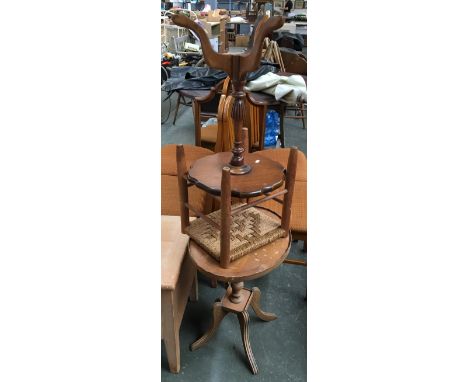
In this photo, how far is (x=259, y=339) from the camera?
150cm

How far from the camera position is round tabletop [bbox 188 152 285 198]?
92cm

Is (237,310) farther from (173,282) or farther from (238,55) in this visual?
(238,55)

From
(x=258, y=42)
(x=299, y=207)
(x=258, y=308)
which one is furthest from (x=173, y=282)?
(x=258, y=42)

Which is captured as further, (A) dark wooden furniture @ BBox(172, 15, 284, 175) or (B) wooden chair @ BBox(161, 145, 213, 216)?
(B) wooden chair @ BBox(161, 145, 213, 216)

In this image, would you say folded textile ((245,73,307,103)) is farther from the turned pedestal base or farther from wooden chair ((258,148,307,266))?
the turned pedestal base

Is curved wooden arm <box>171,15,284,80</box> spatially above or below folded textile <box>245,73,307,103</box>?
below

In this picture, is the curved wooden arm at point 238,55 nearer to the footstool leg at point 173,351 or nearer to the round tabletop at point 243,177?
the round tabletop at point 243,177

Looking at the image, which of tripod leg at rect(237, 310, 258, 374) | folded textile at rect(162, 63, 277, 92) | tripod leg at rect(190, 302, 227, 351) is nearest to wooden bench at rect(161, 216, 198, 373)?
A: tripod leg at rect(190, 302, 227, 351)

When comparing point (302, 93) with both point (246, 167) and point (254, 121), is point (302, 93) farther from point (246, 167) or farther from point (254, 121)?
point (246, 167)

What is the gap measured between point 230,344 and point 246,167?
87 cm

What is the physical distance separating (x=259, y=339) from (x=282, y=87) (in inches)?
61.3

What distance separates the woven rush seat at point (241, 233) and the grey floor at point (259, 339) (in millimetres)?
581

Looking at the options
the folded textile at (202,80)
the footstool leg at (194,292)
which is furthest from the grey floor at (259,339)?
the folded textile at (202,80)

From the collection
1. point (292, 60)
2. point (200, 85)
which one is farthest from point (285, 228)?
point (292, 60)
